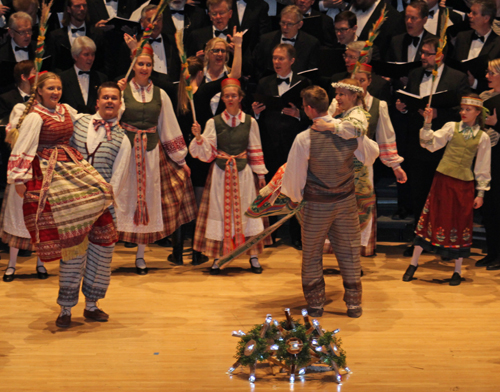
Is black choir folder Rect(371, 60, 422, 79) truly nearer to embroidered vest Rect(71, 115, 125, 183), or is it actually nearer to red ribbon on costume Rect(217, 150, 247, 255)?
red ribbon on costume Rect(217, 150, 247, 255)

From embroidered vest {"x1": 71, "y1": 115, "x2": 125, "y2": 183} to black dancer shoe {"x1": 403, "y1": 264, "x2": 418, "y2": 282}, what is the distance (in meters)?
2.40

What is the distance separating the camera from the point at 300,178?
463 centimetres

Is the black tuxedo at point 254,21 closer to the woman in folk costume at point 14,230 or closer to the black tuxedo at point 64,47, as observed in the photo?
the black tuxedo at point 64,47

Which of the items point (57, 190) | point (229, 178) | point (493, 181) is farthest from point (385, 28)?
point (57, 190)

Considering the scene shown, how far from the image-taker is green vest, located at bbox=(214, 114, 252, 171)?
5.86 m

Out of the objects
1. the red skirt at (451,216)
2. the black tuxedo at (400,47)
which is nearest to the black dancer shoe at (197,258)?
the red skirt at (451,216)

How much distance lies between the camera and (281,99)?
6086mm

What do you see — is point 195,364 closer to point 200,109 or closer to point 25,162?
point 25,162

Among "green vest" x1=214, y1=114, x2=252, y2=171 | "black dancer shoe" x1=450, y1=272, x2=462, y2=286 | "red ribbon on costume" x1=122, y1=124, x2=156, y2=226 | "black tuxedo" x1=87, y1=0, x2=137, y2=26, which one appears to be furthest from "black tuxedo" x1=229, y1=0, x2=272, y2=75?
"black dancer shoe" x1=450, y1=272, x2=462, y2=286

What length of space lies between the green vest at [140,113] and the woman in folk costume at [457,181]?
82.3 inches

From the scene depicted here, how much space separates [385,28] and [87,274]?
381 cm

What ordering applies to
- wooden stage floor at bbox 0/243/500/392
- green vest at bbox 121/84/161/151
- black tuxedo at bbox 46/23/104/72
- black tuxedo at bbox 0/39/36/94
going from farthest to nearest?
black tuxedo at bbox 46/23/104/72
black tuxedo at bbox 0/39/36/94
green vest at bbox 121/84/161/151
wooden stage floor at bbox 0/243/500/392

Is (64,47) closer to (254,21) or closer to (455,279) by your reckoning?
(254,21)

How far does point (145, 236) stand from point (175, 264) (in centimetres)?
45
